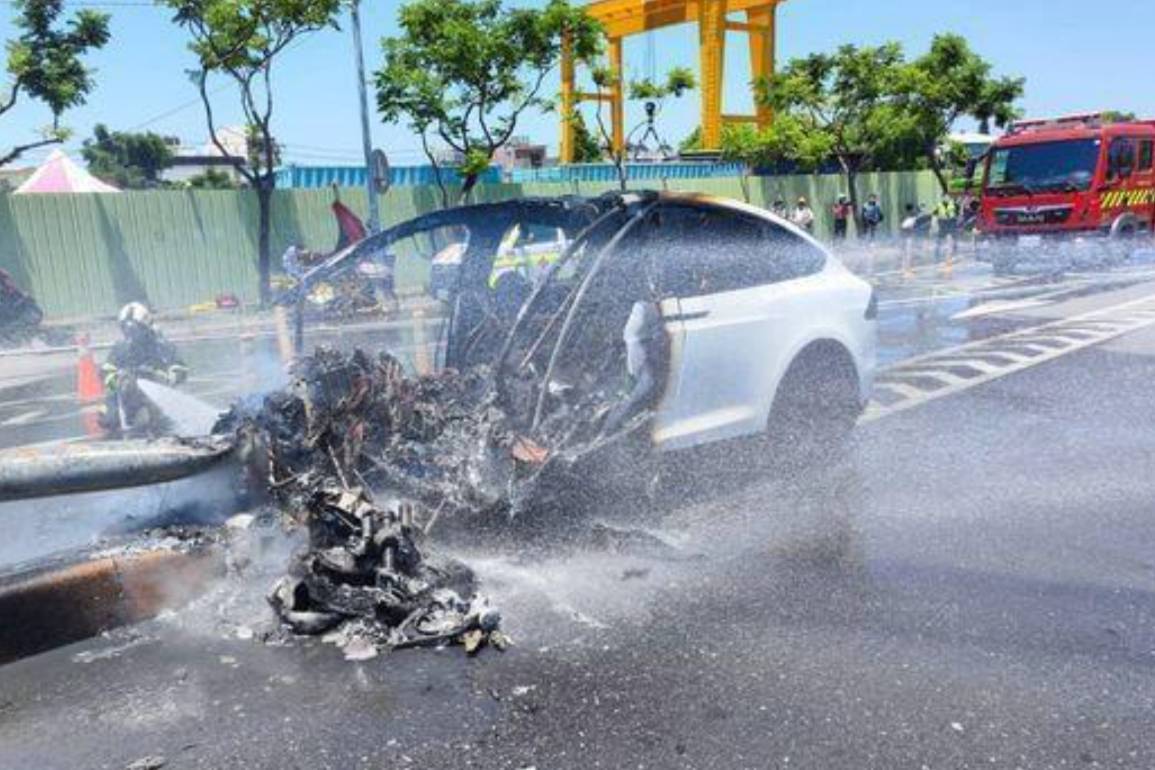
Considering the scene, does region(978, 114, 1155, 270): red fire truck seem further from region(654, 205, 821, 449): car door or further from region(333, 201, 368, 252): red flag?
region(654, 205, 821, 449): car door

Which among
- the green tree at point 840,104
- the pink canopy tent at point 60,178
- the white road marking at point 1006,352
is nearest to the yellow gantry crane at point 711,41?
the green tree at point 840,104

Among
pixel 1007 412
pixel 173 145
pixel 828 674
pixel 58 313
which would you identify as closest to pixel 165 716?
pixel 828 674

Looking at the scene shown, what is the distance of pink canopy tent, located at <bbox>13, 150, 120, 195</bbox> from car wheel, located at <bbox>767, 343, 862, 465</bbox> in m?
19.7

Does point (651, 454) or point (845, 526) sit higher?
point (651, 454)

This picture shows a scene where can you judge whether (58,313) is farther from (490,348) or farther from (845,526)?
(845,526)

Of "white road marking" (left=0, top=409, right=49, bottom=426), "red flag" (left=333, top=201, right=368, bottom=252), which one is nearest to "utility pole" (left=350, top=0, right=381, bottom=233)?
"red flag" (left=333, top=201, right=368, bottom=252)

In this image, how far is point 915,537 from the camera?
4.91m

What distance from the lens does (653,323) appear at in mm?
4926

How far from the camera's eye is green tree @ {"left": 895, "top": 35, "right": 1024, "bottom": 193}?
1196 inches

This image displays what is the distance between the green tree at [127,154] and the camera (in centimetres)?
5397

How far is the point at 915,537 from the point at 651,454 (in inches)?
51.8

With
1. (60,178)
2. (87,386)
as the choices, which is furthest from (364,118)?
(87,386)

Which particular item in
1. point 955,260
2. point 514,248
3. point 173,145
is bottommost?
point 955,260

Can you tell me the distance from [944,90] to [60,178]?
24424 mm
